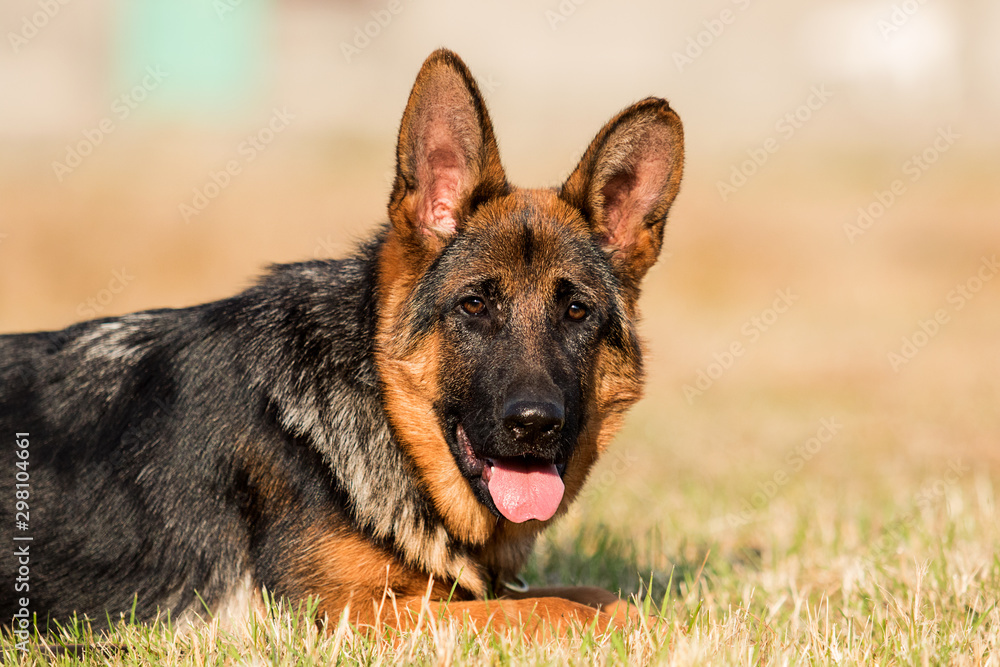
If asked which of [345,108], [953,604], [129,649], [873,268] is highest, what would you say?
[345,108]

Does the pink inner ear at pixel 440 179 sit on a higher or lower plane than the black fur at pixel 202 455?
higher

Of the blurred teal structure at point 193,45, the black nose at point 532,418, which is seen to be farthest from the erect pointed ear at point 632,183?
the blurred teal structure at point 193,45

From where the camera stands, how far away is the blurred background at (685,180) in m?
11.5

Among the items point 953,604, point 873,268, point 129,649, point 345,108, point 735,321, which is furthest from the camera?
point 345,108

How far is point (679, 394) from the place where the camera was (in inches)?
→ 563

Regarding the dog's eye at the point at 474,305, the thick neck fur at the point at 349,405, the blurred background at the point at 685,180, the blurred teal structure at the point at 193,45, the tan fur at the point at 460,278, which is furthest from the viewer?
the blurred teal structure at the point at 193,45

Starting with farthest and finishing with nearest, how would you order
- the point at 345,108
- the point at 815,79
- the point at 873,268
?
the point at 815,79 → the point at 345,108 → the point at 873,268

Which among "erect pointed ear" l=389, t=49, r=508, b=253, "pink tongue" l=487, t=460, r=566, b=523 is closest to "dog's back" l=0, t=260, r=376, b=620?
"erect pointed ear" l=389, t=49, r=508, b=253

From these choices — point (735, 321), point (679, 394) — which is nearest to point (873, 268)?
point (735, 321)

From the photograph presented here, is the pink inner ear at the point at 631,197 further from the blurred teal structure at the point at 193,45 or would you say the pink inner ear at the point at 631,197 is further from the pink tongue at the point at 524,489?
the blurred teal structure at the point at 193,45

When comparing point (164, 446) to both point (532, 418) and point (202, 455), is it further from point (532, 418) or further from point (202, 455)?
point (532, 418)

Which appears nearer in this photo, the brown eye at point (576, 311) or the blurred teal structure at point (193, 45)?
the brown eye at point (576, 311)

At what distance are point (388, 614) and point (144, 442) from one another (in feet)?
4.83

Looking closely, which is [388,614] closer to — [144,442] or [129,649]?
[129,649]
